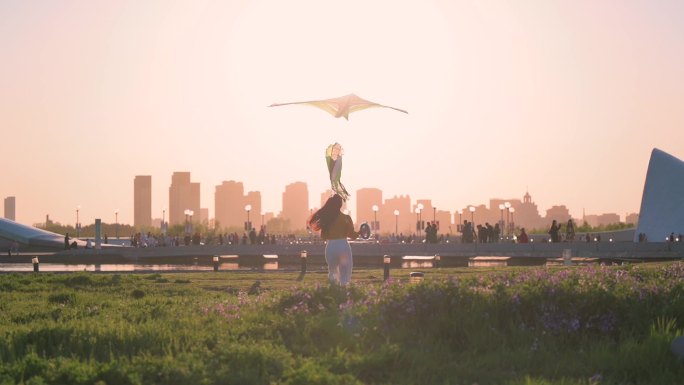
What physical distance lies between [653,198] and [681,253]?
23.0 m

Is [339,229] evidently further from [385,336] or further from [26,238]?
[26,238]

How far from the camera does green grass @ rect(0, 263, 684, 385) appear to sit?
31.6ft

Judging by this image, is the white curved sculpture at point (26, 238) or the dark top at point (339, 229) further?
the white curved sculpture at point (26, 238)

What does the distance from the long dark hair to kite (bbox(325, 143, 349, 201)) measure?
32cm

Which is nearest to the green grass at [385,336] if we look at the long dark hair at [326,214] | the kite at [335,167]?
the long dark hair at [326,214]

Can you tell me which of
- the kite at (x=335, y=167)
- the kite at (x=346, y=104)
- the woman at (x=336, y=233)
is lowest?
the woman at (x=336, y=233)

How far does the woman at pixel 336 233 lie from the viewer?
1523 centimetres

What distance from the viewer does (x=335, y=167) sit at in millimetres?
16000

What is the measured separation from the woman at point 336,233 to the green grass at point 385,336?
1.41 metres

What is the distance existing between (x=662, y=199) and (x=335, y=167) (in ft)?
176

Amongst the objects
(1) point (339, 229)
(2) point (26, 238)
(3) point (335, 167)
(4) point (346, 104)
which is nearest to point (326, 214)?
(1) point (339, 229)

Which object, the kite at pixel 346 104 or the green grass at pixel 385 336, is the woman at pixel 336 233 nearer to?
the green grass at pixel 385 336

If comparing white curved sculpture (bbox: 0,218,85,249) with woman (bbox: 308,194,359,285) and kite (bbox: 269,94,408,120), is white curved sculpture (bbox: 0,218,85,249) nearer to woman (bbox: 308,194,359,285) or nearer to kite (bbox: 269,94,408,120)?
kite (bbox: 269,94,408,120)

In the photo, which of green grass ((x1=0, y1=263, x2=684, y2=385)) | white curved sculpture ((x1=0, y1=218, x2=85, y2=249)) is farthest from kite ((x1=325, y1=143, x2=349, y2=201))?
white curved sculpture ((x1=0, y1=218, x2=85, y2=249))
